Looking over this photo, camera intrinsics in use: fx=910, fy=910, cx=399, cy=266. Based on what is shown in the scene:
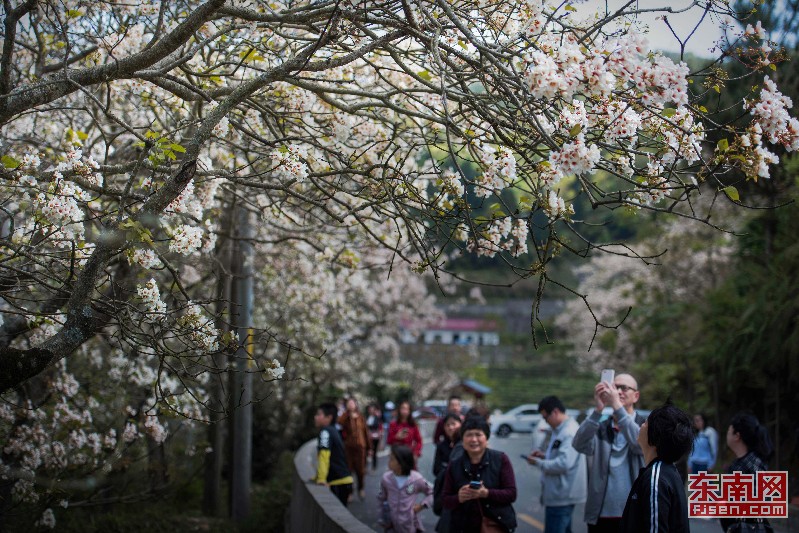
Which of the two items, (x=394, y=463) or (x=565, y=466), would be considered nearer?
(x=565, y=466)

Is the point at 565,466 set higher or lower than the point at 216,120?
lower

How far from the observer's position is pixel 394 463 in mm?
8258

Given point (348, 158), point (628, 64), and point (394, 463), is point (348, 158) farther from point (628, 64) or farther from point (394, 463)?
point (394, 463)

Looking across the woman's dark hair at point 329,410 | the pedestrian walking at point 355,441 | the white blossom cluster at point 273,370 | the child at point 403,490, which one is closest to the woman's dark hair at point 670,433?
the white blossom cluster at point 273,370

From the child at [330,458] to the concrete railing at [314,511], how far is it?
232 mm

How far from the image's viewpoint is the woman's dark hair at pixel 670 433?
174 inches

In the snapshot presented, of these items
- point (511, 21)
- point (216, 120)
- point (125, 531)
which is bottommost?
point (125, 531)

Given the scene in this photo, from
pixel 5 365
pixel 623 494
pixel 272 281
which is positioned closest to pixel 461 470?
pixel 623 494

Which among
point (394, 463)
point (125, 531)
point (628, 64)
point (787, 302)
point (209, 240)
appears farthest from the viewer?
point (787, 302)

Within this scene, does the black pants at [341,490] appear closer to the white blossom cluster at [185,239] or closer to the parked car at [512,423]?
the white blossom cluster at [185,239]

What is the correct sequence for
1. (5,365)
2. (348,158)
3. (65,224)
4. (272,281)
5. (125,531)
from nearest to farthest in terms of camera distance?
1. (5,365)
2. (65,224)
3. (348,158)
4. (125,531)
5. (272,281)

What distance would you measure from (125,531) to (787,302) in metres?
10.5

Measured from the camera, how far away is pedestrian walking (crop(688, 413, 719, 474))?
11602 mm

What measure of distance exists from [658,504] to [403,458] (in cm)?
411
